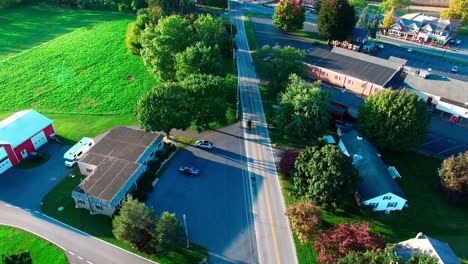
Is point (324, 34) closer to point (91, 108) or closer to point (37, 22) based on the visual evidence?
point (91, 108)

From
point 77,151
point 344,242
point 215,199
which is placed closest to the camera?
point 344,242

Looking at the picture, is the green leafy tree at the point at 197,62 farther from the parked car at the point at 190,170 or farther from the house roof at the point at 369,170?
the house roof at the point at 369,170

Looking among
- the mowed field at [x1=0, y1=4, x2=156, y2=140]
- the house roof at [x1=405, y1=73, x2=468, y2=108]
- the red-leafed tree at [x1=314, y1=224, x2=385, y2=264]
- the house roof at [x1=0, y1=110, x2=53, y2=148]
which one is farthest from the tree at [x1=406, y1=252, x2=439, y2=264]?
the house roof at [x1=0, y1=110, x2=53, y2=148]

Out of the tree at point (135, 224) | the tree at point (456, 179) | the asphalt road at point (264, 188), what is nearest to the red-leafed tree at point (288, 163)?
the asphalt road at point (264, 188)

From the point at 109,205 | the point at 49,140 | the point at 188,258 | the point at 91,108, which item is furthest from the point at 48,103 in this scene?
the point at 188,258

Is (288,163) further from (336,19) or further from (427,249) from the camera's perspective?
(336,19)

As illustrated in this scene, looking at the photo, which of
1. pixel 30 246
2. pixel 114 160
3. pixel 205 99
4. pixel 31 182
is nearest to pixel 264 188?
pixel 205 99
